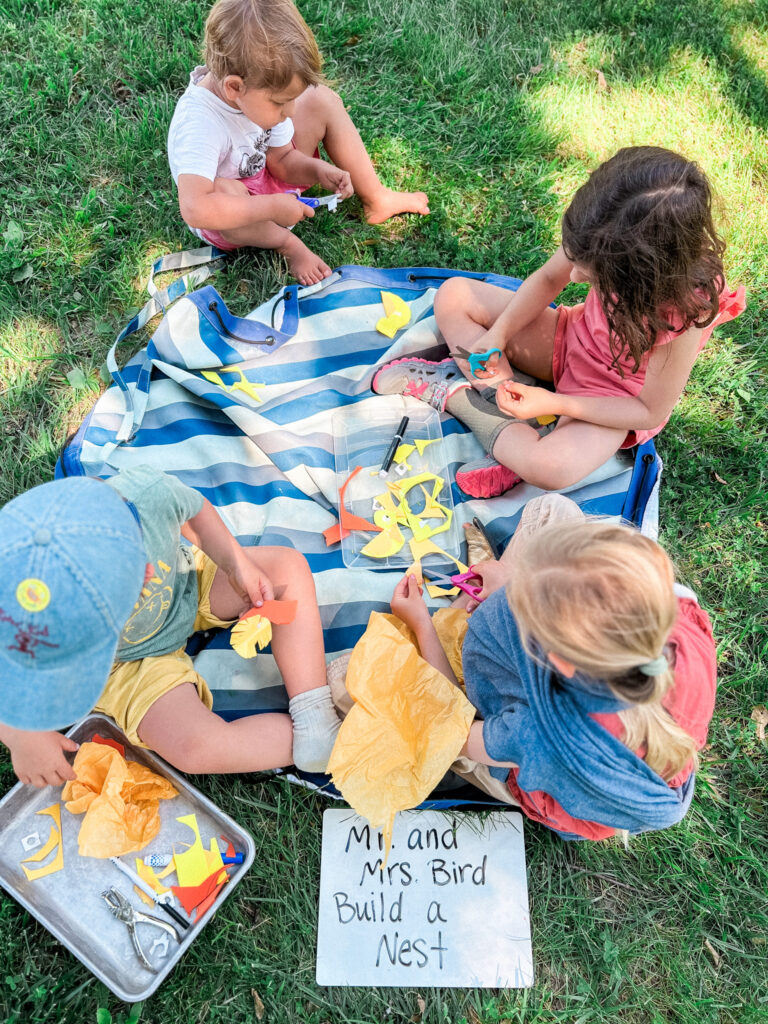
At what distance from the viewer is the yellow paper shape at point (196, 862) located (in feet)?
6.11

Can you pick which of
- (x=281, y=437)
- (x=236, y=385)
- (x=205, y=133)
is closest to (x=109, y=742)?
(x=281, y=437)

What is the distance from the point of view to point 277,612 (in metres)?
1.96

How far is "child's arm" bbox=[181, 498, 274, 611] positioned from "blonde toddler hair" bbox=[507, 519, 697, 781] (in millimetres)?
774

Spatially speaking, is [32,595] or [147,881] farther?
[147,881]

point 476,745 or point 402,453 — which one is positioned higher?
point 402,453

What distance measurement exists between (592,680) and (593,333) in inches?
49.8

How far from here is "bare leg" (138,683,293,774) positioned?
186cm

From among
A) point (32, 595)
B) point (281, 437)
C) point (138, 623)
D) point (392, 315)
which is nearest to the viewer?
point (32, 595)

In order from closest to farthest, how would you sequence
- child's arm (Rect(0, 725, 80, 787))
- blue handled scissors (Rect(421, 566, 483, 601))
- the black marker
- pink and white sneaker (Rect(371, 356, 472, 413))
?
child's arm (Rect(0, 725, 80, 787)) < blue handled scissors (Rect(421, 566, 483, 601)) < the black marker < pink and white sneaker (Rect(371, 356, 472, 413))

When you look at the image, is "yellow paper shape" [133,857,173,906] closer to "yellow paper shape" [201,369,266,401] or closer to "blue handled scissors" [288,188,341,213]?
→ "yellow paper shape" [201,369,266,401]

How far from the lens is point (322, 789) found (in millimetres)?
1979

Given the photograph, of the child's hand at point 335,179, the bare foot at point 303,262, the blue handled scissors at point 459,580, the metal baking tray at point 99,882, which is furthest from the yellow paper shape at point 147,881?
the child's hand at point 335,179

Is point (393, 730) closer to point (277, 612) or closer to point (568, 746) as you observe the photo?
point (277, 612)

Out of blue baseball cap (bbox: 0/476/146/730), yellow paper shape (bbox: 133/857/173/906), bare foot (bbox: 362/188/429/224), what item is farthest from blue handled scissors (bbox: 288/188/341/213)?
yellow paper shape (bbox: 133/857/173/906)
